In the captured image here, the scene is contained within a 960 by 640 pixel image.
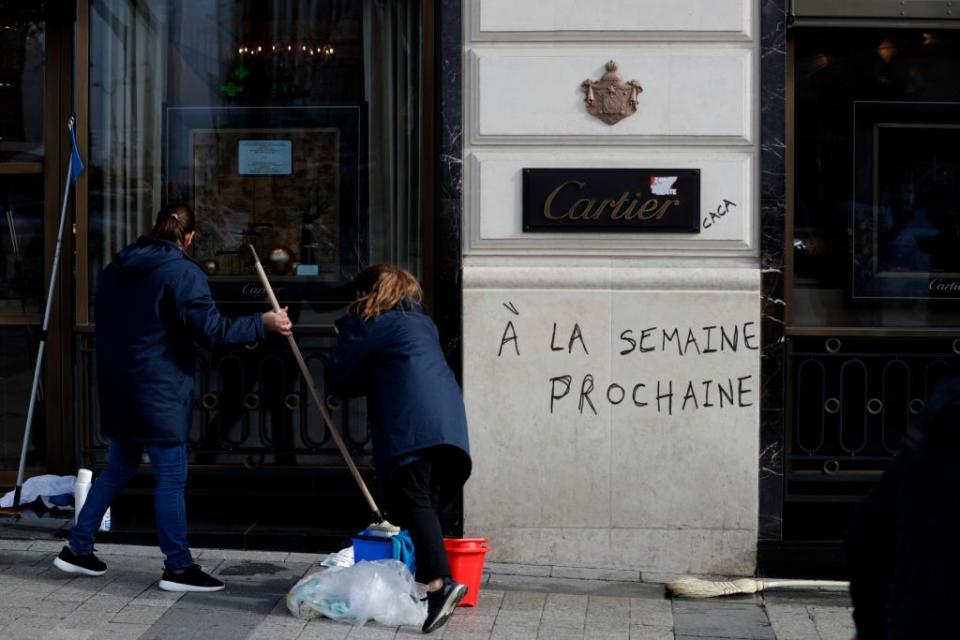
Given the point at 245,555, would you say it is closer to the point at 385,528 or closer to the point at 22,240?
the point at 385,528

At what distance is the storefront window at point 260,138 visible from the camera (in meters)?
8.07

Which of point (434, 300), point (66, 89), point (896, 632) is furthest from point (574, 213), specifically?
point (896, 632)

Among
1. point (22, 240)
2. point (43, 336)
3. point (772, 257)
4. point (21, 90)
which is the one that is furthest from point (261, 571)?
point (21, 90)

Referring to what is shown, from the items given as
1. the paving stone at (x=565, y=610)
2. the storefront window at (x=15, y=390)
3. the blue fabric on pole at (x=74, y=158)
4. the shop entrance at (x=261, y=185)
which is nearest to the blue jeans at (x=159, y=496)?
the shop entrance at (x=261, y=185)

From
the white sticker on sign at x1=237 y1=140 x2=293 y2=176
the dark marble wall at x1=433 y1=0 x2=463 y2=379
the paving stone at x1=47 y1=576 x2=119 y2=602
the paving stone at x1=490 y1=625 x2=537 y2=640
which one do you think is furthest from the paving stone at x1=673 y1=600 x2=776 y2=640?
the white sticker on sign at x1=237 y1=140 x2=293 y2=176

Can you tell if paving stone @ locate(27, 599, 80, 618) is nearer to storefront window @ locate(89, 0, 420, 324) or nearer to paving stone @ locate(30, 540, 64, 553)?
paving stone @ locate(30, 540, 64, 553)

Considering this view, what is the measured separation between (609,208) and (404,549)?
216 centimetres

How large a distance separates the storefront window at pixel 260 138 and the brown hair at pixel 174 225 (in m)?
1.36

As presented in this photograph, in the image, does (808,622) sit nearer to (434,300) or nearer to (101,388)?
(434,300)

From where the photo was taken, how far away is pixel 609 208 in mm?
7484

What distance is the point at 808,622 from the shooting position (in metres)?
6.49

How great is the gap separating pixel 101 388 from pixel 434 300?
189 centimetres

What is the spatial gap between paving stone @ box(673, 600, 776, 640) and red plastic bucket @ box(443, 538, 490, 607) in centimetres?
92

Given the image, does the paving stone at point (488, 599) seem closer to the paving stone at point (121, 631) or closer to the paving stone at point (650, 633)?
the paving stone at point (650, 633)
